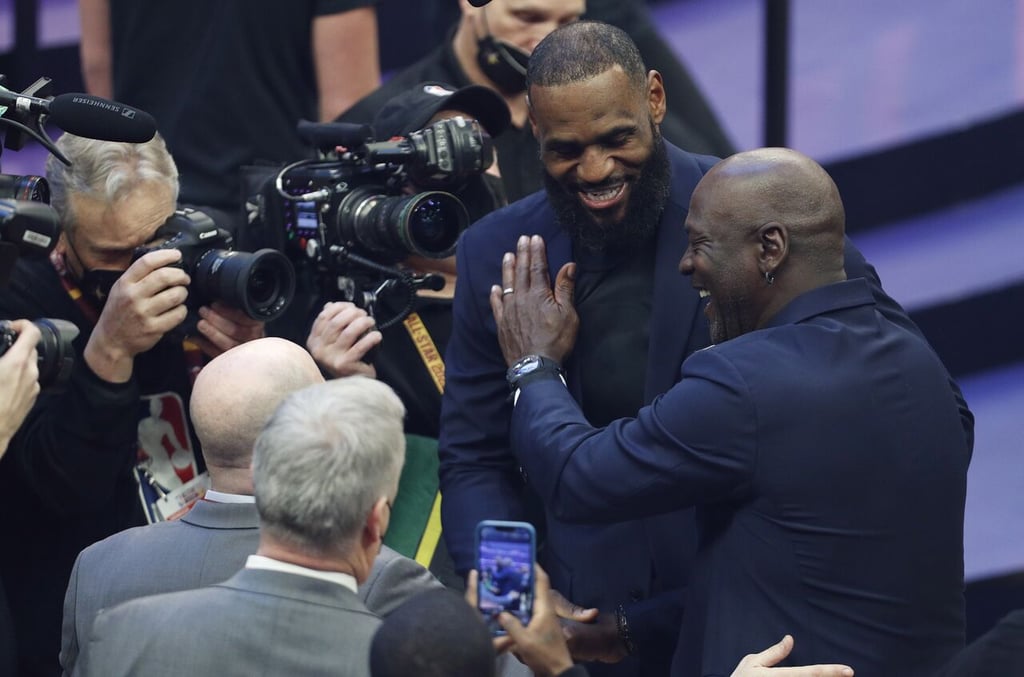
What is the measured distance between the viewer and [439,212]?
11.1ft

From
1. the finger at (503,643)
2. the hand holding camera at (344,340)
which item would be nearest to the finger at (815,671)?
the finger at (503,643)

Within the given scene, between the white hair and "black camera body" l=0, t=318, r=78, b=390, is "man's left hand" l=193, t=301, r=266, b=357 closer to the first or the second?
"black camera body" l=0, t=318, r=78, b=390

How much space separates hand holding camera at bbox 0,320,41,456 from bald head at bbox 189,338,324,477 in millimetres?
292

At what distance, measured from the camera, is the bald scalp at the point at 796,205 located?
8.25 ft

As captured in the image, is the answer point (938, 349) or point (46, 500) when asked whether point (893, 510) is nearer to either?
point (46, 500)

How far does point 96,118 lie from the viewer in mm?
2680

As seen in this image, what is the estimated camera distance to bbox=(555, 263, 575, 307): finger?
289 centimetres

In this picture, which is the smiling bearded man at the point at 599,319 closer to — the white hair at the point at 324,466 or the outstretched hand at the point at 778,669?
the outstretched hand at the point at 778,669

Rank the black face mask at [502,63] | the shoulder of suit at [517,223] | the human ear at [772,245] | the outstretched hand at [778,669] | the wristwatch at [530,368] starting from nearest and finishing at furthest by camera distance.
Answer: the outstretched hand at [778,669]
the human ear at [772,245]
the wristwatch at [530,368]
the shoulder of suit at [517,223]
the black face mask at [502,63]

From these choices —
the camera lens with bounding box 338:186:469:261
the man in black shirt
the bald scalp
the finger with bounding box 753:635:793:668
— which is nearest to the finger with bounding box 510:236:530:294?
A: the camera lens with bounding box 338:186:469:261

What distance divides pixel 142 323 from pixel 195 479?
41cm

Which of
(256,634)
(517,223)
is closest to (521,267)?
(517,223)

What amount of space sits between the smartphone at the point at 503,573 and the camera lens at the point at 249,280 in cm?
117

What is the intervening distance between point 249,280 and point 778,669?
139 centimetres
